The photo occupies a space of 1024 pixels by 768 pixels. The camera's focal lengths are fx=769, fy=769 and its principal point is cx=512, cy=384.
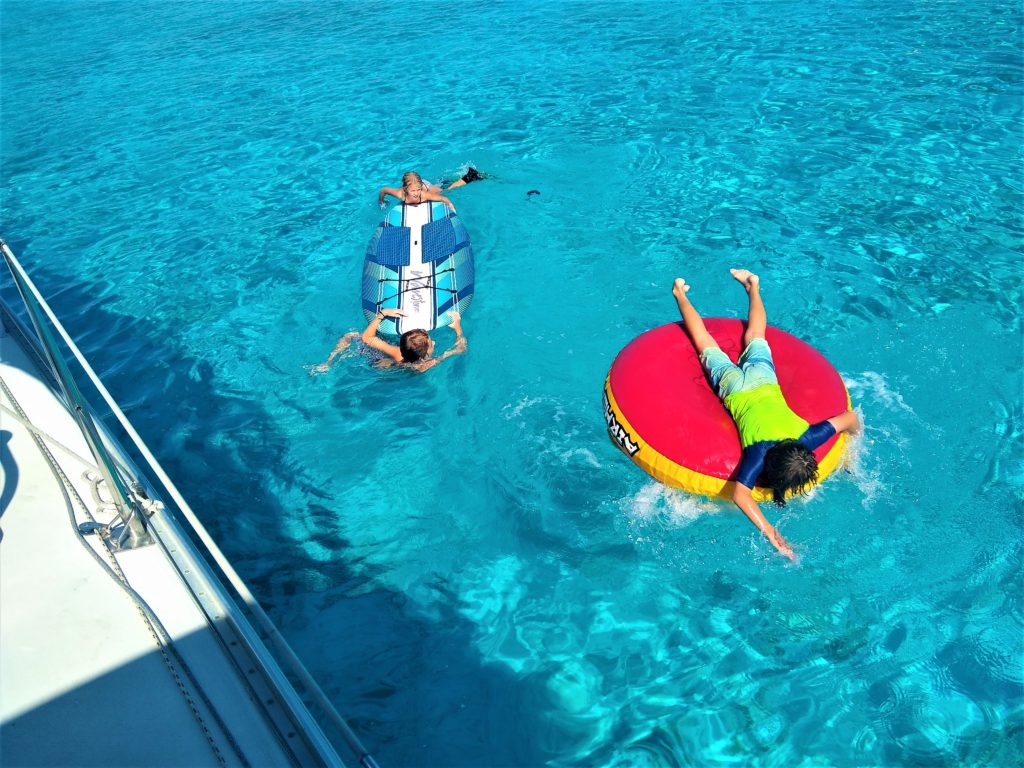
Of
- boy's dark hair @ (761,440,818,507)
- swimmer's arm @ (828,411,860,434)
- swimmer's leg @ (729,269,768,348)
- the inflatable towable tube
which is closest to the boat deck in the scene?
the inflatable towable tube

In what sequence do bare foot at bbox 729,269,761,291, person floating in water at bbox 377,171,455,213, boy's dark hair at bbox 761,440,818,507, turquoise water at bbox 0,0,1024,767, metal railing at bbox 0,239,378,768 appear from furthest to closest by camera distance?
person floating in water at bbox 377,171,455,213
bare foot at bbox 729,269,761,291
turquoise water at bbox 0,0,1024,767
boy's dark hair at bbox 761,440,818,507
metal railing at bbox 0,239,378,768

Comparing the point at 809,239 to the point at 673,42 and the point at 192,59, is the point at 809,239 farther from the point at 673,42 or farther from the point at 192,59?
the point at 192,59

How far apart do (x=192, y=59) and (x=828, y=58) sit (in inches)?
401

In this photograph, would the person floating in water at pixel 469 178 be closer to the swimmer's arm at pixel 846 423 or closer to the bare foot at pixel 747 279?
the bare foot at pixel 747 279

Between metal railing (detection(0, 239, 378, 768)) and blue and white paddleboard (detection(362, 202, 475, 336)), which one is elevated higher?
metal railing (detection(0, 239, 378, 768))

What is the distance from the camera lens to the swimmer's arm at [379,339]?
5.62 metres

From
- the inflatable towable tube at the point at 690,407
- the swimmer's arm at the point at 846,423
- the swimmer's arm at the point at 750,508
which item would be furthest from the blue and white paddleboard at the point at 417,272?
the swimmer's arm at the point at 846,423

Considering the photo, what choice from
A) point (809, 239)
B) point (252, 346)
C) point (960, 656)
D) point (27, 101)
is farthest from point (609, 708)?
point (27, 101)

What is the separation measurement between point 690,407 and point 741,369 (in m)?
0.42

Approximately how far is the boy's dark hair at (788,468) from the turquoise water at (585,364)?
68 centimetres

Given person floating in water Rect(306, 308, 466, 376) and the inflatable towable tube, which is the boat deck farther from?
person floating in water Rect(306, 308, 466, 376)

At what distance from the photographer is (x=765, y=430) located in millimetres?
3816

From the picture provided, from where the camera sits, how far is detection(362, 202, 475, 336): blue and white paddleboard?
18.9ft

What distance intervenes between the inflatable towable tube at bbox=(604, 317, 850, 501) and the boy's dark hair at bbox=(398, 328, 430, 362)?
1.58m
